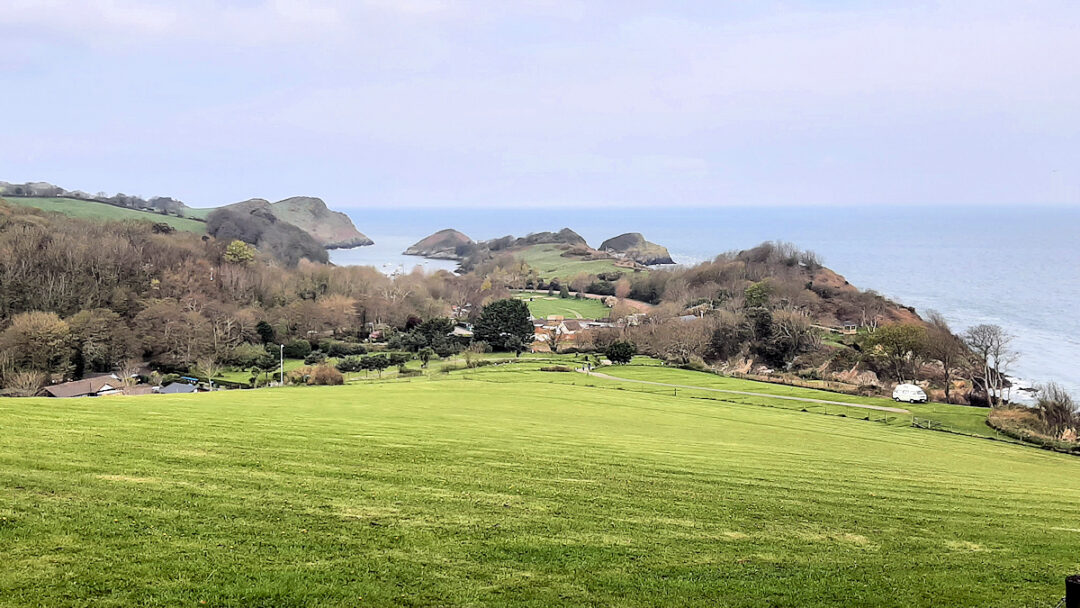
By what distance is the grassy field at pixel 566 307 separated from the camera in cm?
10000

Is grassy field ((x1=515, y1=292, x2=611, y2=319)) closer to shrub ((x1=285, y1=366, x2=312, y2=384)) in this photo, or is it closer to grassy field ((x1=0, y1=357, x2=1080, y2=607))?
shrub ((x1=285, y1=366, x2=312, y2=384))

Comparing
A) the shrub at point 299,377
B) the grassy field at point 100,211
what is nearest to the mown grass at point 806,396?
the shrub at point 299,377

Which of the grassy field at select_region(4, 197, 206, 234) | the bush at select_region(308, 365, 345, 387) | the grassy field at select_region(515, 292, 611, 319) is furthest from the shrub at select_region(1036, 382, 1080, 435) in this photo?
the grassy field at select_region(4, 197, 206, 234)

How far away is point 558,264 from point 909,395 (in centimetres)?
12076

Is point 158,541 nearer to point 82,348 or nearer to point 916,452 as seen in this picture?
point 916,452

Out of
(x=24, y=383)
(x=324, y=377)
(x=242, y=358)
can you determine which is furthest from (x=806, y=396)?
(x=24, y=383)

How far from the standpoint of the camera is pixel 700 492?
13.4 metres

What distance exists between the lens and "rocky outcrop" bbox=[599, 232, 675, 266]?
173387mm

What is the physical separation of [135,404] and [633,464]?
13949mm

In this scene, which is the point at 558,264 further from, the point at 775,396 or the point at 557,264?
the point at 775,396

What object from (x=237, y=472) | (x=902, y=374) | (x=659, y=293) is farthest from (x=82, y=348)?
(x=659, y=293)

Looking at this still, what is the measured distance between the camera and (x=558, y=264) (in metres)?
160

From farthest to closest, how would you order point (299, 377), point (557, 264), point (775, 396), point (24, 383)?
point (557, 264) < point (24, 383) < point (299, 377) < point (775, 396)

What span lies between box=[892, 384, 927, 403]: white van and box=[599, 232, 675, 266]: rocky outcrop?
127m
